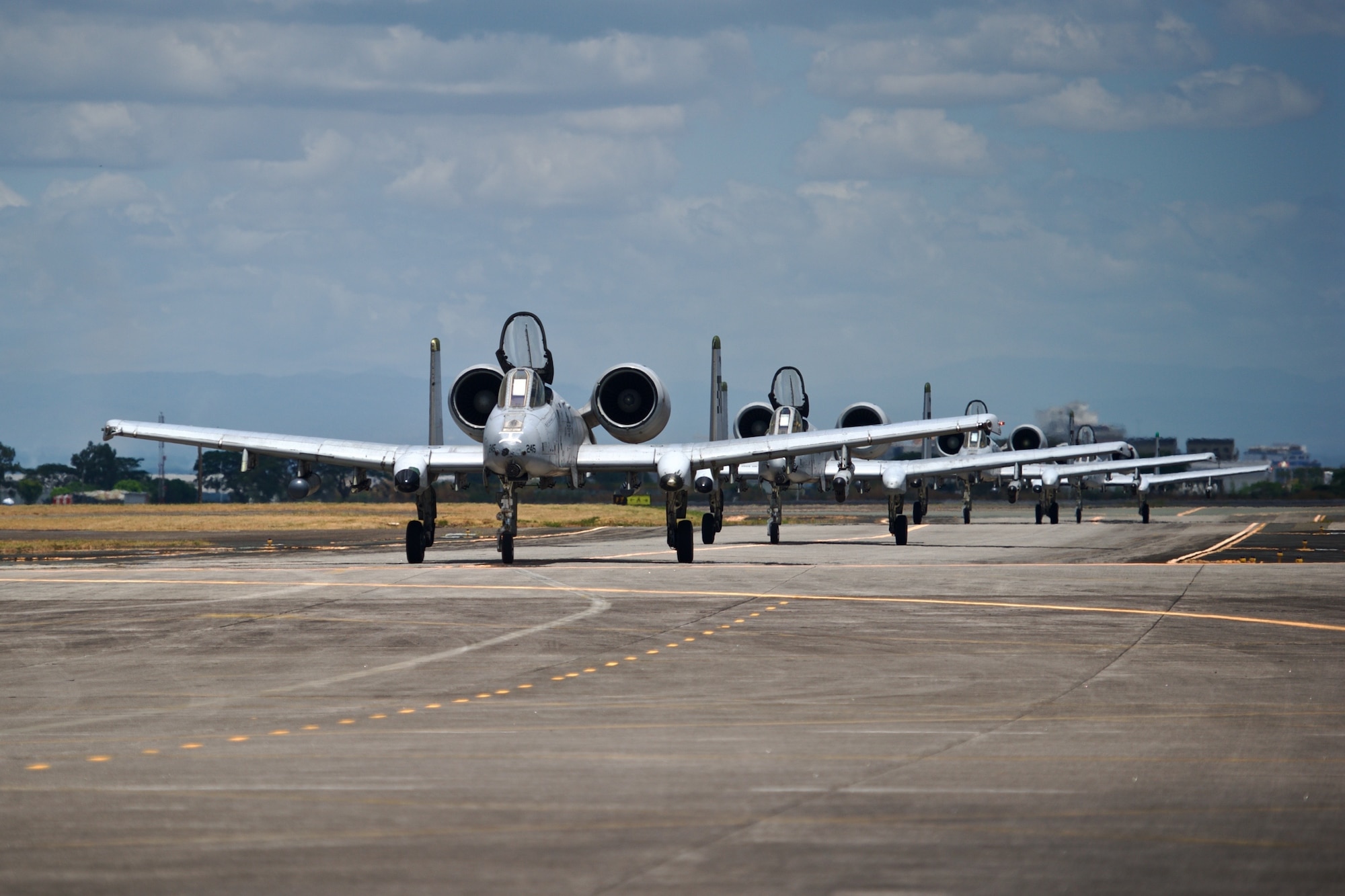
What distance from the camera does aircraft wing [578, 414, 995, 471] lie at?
118 ft

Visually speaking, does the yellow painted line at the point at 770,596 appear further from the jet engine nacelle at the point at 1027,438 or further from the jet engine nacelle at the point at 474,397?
the jet engine nacelle at the point at 1027,438

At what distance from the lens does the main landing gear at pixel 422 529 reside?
120 feet

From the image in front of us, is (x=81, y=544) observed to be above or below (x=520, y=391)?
below

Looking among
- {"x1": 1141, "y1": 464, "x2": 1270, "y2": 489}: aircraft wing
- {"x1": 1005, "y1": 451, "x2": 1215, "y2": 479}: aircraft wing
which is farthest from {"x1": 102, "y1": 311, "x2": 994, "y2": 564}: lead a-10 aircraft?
Answer: {"x1": 1141, "y1": 464, "x2": 1270, "y2": 489}: aircraft wing

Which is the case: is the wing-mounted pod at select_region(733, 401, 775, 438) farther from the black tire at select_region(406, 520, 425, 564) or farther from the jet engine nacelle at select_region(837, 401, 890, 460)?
the black tire at select_region(406, 520, 425, 564)

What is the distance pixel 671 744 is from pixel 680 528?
25.3 m

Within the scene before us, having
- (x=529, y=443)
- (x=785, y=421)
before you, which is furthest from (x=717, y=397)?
(x=529, y=443)

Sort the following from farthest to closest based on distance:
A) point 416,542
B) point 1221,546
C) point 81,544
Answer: point 81,544 < point 1221,546 < point 416,542

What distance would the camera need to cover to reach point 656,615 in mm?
22484

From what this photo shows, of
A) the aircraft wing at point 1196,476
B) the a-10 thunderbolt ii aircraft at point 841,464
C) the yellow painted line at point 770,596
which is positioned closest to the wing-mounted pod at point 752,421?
the a-10 thunderbolt ii aircraft at point 841,464

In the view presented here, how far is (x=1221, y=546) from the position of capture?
49125 mm

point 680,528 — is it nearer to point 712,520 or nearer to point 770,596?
point 770,596

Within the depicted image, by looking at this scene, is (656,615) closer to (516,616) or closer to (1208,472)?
(516,616)

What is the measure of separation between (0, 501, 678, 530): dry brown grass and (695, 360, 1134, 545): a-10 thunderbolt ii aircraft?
19.3 metres
